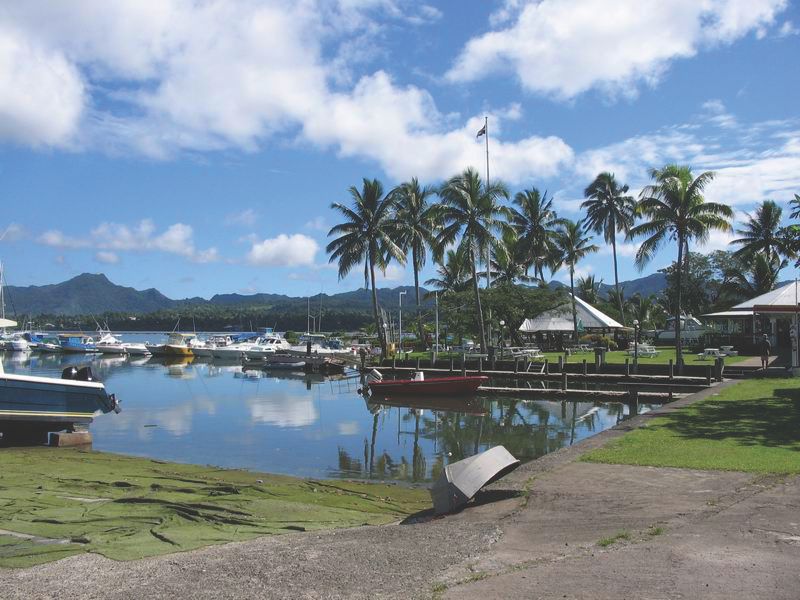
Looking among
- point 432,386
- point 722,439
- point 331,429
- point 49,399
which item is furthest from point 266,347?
point 722,439

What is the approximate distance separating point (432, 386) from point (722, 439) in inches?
756

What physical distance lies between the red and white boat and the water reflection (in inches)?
18.9

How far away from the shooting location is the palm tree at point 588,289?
77938 millimetres

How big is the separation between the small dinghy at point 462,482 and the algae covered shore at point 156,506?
132 centimetres

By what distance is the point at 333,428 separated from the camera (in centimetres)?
2342

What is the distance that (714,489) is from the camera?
28.6 ft

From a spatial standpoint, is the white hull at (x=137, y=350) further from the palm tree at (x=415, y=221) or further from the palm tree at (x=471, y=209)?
the palm tree at (x=471, y=209)

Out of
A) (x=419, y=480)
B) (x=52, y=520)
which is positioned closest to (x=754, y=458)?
(x=419, y=480)

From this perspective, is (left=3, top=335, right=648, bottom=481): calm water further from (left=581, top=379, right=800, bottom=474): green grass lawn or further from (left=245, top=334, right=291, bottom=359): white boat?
(left=245, top=334, right=291, bottom=359): white boat

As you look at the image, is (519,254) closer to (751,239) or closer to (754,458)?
(751,239)

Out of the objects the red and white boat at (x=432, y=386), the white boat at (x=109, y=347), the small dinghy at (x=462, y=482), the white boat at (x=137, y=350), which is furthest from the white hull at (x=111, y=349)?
the small dinghy at (x=462, y=482)

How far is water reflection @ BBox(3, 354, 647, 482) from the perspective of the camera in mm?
17844

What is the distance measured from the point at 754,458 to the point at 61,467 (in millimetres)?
13915

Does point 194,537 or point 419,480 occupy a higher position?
point 194,537
